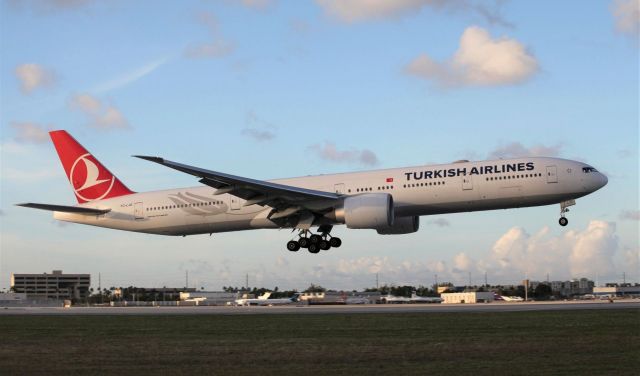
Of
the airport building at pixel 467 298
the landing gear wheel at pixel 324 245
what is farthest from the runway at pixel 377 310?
the airport building at pixel 467 298

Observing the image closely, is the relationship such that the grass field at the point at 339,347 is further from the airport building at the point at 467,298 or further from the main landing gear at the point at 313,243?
the airport building at the point at 467,298

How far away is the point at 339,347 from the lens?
20.9 metres

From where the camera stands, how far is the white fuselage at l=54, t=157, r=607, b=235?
40.8 metres

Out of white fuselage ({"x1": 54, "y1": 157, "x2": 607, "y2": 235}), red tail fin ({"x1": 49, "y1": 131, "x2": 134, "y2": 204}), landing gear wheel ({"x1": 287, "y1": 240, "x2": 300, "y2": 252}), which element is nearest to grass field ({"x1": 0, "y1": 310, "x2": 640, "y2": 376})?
white fuselage ({"x1": 54, "y1": 157, "x2": 607, "y2": 235})

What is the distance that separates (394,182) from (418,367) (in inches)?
1036

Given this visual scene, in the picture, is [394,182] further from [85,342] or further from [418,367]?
[418,367]

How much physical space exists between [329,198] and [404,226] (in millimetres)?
6380

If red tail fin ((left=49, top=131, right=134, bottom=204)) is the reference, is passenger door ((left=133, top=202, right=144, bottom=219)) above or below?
below

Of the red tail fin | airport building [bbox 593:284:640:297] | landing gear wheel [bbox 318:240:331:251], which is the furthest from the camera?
airport building [bbox 593:284:640:297]

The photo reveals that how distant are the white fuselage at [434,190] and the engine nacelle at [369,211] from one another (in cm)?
118

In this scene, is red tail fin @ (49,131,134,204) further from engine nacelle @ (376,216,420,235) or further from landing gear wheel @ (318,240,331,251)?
engine nacelle @ (376,216,420,235)

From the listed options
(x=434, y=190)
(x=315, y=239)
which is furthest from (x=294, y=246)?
(x=434, y=190)

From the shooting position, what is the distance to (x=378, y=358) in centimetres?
1853

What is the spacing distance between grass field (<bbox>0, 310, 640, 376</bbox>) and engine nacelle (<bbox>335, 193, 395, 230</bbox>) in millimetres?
10513
